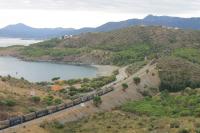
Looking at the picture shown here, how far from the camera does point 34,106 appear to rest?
80.1 m

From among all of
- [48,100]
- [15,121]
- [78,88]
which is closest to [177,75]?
[78,88]

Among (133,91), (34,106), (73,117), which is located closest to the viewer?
(73,117)

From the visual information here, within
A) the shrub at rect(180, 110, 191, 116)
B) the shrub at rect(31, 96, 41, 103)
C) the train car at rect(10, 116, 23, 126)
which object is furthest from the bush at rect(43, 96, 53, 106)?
the shrub at rect(180, 110, 191, 116)

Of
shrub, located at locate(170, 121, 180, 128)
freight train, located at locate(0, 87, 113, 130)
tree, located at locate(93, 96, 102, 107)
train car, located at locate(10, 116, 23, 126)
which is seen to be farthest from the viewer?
tree, located at locate(93, 96, 102, 107)

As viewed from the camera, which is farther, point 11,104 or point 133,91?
point 133,91

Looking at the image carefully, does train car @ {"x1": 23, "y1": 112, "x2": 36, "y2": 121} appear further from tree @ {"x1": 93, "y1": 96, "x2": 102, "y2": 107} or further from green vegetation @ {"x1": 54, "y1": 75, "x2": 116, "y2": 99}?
green vegetation @ {"x1": 54, "y1": 75, "x2": 116, "y2": 99}

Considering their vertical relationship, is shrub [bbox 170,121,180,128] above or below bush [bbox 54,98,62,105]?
above

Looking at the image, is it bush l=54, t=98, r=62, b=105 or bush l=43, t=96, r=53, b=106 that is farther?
bush l=54, t=98, r=62, b=105

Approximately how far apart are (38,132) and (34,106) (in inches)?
808

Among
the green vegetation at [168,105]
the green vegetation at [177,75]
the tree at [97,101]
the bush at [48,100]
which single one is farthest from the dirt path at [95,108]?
the bush at [48,100]

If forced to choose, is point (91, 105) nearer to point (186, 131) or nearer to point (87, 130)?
point (87, 130)

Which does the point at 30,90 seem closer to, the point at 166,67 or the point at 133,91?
the point at 133,91

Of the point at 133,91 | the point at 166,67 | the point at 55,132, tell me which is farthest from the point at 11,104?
the point at 166,67

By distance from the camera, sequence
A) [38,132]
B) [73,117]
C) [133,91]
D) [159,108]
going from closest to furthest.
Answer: [38,132], [73,117], [159,108], [133,91]
